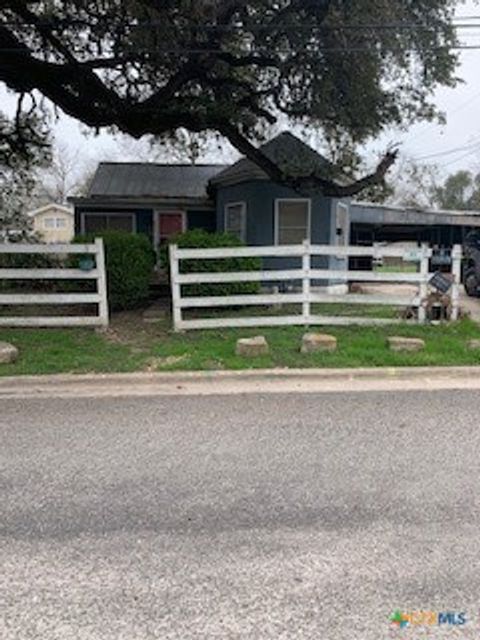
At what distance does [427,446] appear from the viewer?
4.77 metres

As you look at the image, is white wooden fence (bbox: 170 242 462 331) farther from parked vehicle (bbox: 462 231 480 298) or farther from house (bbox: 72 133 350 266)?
parked vehicle (bbox: 462 231 480 298)

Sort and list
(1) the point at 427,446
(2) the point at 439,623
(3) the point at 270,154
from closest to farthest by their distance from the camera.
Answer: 1. (2) the point at 439,623
2. (1) the point at 427,446
3. (3) the point at 270,154

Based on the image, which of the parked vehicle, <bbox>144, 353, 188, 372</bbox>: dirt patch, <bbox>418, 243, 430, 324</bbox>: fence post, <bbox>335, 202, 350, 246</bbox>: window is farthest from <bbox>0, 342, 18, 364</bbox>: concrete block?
the parked vehicle

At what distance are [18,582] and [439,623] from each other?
2.02 meters

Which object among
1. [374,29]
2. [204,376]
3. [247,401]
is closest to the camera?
[247,401]

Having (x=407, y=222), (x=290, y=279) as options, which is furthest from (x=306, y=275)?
(x=407, y=222)

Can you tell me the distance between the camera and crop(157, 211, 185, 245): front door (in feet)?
59.2

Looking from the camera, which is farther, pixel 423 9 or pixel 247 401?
pixel 423 9

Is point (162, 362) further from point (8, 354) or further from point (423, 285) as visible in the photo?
point (423, 285)

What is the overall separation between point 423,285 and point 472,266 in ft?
27.9

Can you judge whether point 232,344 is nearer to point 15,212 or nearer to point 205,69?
point 205,69

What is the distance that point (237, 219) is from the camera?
52.5ft

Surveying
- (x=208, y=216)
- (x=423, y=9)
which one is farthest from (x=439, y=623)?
(x=208, y=216)

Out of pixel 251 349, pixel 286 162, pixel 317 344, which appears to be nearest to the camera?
pixel 251 349
